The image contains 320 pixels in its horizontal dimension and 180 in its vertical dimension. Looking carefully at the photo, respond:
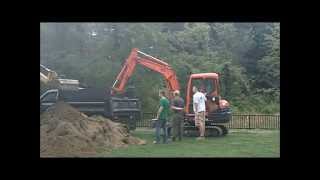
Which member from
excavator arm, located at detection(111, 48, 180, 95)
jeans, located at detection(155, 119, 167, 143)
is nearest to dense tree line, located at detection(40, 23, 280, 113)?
excavator arm, located at detection(111, 48, 180, 95)

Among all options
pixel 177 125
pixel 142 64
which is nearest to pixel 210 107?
pixel 177 125

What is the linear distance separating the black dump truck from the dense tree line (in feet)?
0.55

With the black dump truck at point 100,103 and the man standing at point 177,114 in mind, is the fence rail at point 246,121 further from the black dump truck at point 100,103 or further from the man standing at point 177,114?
the man standing at point 177,114

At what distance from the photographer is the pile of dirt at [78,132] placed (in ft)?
32.6

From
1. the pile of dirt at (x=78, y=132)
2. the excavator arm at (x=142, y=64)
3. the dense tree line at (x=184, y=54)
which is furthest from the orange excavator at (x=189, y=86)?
the pile of dirt at (x=78, y=132)

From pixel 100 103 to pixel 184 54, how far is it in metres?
1.61

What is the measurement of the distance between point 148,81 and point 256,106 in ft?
6.13

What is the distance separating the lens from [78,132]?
33.8ft

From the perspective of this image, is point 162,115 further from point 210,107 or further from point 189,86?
point 210,107

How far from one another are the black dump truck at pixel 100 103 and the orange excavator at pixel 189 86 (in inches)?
7.6

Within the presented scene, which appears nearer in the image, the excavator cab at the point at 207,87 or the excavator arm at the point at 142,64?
the excavator arm at the point at 142,64

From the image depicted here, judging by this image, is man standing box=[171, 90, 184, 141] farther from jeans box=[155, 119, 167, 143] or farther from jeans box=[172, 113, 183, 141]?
jeans box=[155, 119, 167, 143]
